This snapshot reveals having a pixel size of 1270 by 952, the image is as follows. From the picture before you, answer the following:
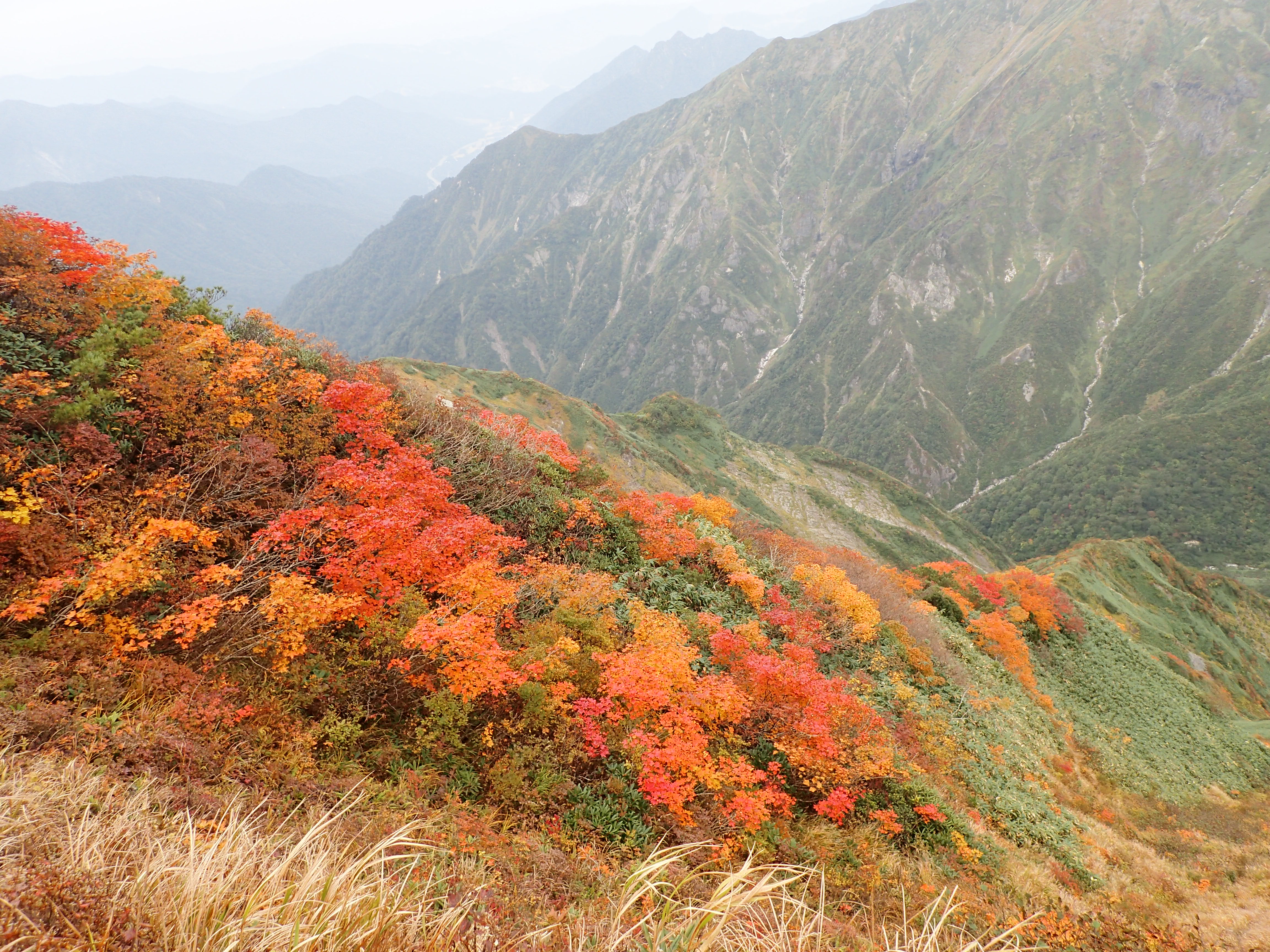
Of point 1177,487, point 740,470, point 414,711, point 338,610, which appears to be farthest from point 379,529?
point 1177,487

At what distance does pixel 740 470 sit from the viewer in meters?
85.5

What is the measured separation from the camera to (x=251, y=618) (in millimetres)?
10219

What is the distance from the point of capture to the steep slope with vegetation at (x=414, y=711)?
4453 millimetres

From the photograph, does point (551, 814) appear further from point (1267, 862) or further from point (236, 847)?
point (1267, 862)

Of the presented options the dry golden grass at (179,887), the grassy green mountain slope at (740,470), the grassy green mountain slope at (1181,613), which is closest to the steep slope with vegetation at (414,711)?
the dry golden grass at (179,887)

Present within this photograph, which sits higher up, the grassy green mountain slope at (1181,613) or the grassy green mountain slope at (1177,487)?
the grassy green mountain slope at (1181,613)

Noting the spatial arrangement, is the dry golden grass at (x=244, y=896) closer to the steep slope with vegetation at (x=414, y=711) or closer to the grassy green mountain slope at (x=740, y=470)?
the steep slope with vegetation at (x=414, y=711)

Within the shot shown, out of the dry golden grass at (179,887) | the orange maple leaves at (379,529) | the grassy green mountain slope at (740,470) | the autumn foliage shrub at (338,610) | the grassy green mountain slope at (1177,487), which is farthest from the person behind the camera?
the grassy green mountain slope at (1177,487)

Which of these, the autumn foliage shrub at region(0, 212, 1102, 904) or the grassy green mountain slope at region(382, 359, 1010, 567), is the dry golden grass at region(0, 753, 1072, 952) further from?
the grassy green mountain slope at region(382, 359, 1010, 567)

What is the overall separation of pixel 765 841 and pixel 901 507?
105 m

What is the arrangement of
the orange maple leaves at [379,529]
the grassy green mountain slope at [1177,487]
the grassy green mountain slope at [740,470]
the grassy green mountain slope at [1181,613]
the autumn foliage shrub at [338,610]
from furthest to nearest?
the grassy green mountain slope at [1177,487], the grassy green mountain slope at [740,470], the grassy green mountain slope at [1181,613], the orange maple leaves at [379,529], the autumn foliage shrub at [338,610]

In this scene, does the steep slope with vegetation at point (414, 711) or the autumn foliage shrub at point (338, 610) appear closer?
the steep slope with vegetation at point (414, 711)

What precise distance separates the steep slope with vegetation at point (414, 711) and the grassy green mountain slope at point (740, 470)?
94.8 ft

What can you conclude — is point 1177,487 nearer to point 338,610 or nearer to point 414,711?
point 414,711
